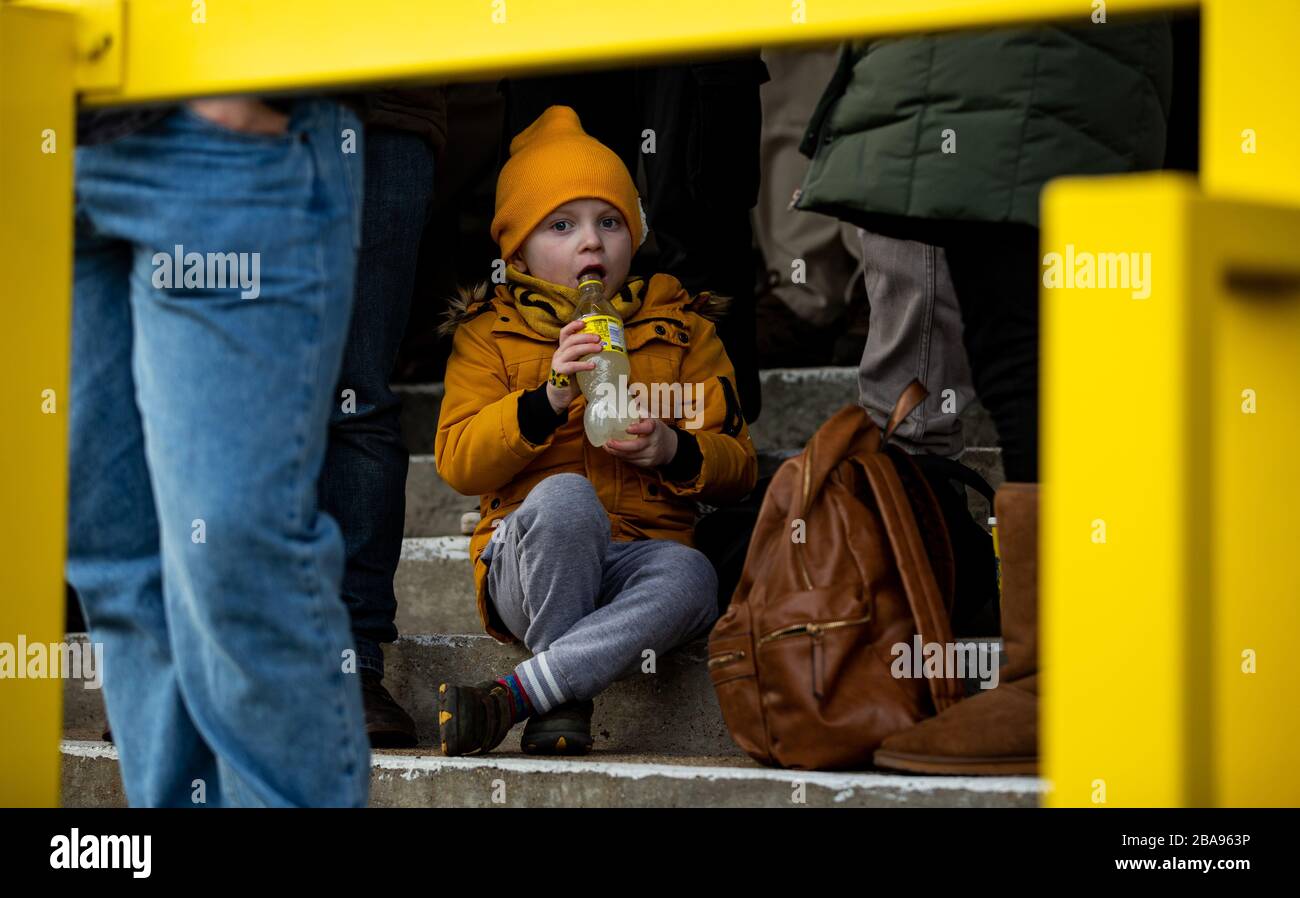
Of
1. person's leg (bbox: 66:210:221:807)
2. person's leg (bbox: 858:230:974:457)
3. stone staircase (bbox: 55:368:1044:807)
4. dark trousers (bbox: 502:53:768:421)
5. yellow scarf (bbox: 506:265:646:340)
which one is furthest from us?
dark trousers (bbox: 502:53:768:421)

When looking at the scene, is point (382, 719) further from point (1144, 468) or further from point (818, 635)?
point (1144, 468)

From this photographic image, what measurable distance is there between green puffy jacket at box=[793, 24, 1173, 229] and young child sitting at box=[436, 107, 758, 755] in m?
0.70

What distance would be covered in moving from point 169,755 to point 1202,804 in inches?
43.5

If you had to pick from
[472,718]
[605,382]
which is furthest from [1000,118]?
[472,718]

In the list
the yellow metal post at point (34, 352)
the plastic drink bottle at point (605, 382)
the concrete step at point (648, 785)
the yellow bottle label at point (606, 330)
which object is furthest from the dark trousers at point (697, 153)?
the yellow metal post at point (34, 352)

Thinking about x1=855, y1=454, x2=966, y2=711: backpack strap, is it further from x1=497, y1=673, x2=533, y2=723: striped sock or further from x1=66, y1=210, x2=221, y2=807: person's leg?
x1=66, y1=210, x2=221, y2=807: person's leg

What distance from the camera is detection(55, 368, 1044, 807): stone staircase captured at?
7.50 ft

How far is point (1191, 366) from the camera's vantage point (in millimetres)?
1194

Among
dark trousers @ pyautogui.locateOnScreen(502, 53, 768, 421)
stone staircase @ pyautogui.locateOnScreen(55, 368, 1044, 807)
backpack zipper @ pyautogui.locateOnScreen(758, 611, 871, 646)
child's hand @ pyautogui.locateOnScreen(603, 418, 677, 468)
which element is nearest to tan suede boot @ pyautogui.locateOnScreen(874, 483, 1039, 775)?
stone staircase @ pyautogui.locateOnScreen(55, 368, 1044, 807)

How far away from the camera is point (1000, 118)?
2176mm

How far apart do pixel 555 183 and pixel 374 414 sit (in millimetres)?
574
